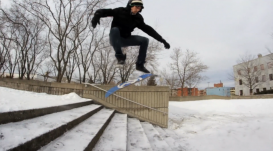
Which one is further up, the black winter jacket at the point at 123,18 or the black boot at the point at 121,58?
the black winter jacket at the point at 123,18

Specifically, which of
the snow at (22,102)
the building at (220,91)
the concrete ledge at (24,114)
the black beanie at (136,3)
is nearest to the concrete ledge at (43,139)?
the concrete ledge at (24,114)

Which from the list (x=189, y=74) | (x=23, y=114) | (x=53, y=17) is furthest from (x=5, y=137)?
(x=189, y=74)

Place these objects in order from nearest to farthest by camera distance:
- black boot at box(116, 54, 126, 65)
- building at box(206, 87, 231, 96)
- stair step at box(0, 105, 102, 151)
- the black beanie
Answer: stair step at box(0, 105, 102, 151)
the black beanie
black boot at box(116, 54, 126, 65)
building at box(206, 87, 231, 96)

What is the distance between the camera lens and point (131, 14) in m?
2.16

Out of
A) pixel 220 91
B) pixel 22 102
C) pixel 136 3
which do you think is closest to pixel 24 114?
pixel 22 102

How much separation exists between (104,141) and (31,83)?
21.5ft

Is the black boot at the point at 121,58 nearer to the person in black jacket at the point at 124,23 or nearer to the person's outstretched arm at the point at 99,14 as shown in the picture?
the person in black jacket at the point at 124,23

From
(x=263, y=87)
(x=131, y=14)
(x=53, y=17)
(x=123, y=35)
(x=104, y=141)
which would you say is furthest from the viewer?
(x=263, y=87)

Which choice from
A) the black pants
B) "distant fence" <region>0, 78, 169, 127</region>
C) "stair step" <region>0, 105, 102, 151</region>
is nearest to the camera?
"stair step" <region>0, 105, 102, 151</region>

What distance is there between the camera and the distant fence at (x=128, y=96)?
7034mm

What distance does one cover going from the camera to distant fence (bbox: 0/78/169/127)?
7.03 meters

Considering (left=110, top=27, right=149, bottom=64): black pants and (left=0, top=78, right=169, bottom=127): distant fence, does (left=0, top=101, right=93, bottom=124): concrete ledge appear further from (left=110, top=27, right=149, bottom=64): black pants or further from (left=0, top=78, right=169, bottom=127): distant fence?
(left=0, top=78, right=169, bottom=127): distant fence

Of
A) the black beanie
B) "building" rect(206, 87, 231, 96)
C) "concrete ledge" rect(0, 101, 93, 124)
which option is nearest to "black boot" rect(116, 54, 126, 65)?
the black beanie

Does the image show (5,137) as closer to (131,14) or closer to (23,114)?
(23,114)
